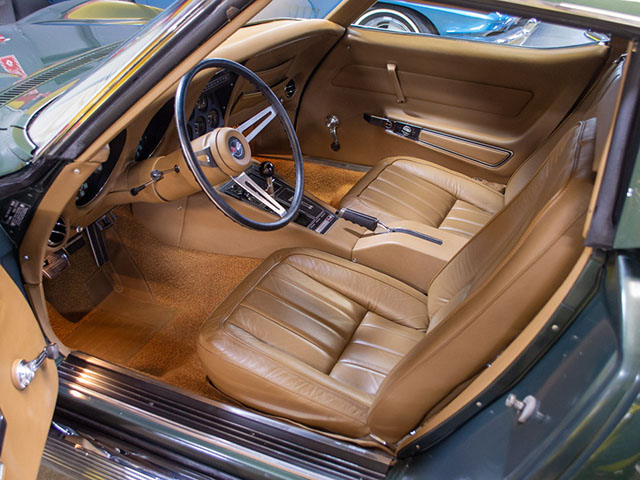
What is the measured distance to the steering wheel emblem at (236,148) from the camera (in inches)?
54.9

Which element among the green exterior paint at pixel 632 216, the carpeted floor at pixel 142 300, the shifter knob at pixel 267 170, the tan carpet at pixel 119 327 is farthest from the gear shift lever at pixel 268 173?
the green exterior paint at pixel 632 216

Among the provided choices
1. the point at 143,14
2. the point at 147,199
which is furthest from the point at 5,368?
the point at 143,14

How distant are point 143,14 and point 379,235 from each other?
1.57 meters

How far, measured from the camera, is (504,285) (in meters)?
0.86

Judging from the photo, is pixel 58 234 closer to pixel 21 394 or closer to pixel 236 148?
pixel 236 148

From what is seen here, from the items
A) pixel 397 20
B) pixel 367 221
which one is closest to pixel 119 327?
pixel 367 221

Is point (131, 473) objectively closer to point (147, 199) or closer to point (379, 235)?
point (147, 199)

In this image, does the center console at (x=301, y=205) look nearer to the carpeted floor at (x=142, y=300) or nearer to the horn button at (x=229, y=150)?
the carpeted floor at (x=142, y=300)

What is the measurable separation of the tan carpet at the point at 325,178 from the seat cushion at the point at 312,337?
99cm

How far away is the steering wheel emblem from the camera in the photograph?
1.39 meters

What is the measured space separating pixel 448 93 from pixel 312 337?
1.49 meters

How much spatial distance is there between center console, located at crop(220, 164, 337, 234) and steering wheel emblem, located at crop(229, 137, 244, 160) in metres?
0.53

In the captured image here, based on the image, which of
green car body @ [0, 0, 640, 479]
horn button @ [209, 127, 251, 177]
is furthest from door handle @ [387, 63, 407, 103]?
green car body @ [0, 0, 640, 479]

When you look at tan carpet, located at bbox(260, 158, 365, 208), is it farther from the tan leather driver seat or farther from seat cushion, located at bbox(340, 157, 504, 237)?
the tan leather driver seat
